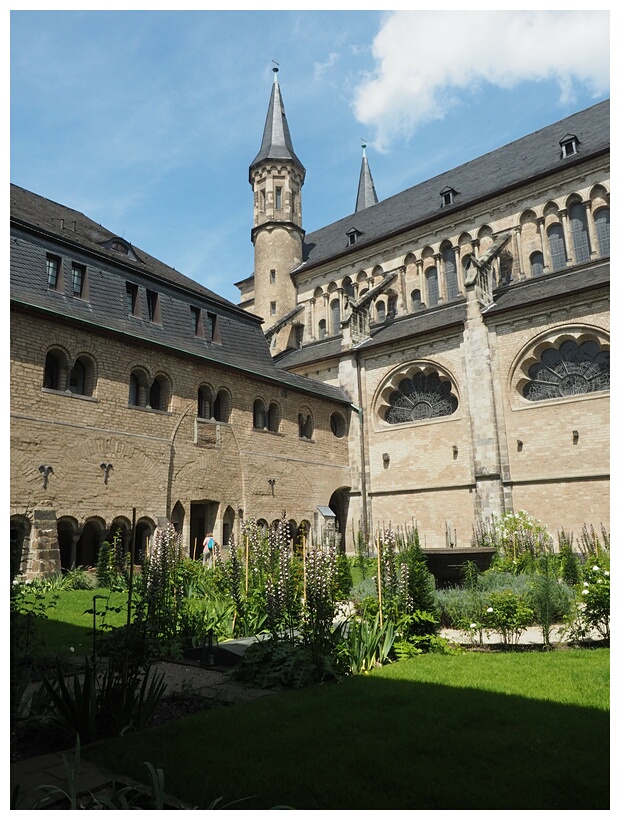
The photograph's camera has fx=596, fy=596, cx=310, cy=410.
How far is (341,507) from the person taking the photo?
967 inches

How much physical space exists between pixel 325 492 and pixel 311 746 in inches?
725

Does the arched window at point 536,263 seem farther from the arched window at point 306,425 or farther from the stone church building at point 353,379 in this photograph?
the arched window at point 306,425

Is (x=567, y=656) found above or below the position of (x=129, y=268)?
below

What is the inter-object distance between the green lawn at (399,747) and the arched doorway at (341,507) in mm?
18106

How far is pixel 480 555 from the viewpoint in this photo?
13062mm

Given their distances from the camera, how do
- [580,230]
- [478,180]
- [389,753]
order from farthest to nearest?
1. [478,180]
2. [580,230]
3. [389,753]

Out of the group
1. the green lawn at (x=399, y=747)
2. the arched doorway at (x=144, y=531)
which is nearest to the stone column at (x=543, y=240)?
the arched doorway at (x=144, y=531)

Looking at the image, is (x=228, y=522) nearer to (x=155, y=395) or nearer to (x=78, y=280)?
(x=155, y=395)

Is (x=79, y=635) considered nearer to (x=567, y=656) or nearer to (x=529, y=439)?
(x=567, y=656)

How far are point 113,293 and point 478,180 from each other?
19514 millimetres

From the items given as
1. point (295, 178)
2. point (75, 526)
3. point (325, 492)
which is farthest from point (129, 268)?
point (295, 178)

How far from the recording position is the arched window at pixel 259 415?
2036 centimetres

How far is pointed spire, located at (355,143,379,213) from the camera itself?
4916 cm

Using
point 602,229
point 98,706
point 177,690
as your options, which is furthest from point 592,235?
point 98,706
